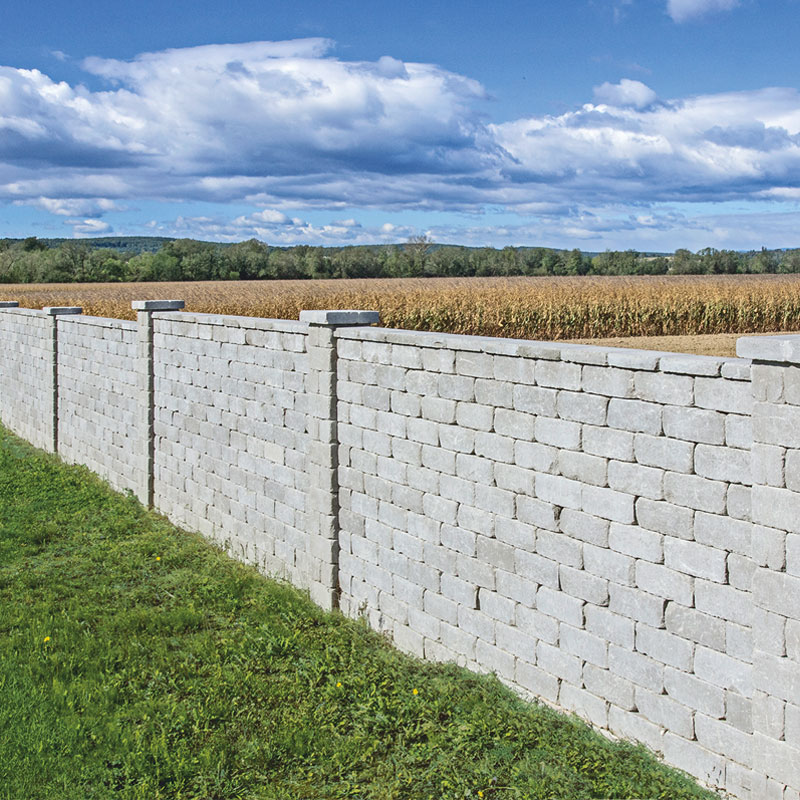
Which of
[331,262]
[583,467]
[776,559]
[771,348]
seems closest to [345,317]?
[583,467]

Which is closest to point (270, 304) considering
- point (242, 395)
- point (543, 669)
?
point (242, 395)

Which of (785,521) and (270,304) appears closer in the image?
(785,521)

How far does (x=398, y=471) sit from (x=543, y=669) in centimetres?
196

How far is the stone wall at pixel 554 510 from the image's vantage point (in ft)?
15.3

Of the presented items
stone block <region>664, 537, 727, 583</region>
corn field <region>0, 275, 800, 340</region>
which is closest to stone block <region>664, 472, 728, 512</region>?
stone block <region>664, 537, 727, 583</region>

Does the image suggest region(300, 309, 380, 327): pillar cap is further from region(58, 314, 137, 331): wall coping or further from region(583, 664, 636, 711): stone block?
region(58, 314, 137, 331): wall coping

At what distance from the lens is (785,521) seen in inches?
177

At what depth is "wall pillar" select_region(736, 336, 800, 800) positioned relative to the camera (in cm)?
444

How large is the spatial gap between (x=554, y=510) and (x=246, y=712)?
2350 millimetres

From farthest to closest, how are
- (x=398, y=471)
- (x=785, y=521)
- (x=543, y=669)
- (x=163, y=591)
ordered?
(x=163, y=591) < (x=398, y=471) < (x=543, y=669) < (x=785, y=521)

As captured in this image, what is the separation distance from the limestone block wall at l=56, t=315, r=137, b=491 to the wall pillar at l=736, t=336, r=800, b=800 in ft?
31.3

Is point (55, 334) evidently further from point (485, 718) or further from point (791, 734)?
point (791, 734)

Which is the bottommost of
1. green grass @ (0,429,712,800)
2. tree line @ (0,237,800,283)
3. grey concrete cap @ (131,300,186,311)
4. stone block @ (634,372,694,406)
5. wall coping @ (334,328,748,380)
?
green grass @ (0,429,712,800)

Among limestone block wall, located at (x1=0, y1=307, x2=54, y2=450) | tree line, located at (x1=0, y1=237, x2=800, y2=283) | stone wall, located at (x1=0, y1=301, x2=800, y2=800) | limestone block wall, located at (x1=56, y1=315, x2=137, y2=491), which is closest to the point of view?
stone wall, located at (x1=0, y1=301, x2=800, y2=800)
